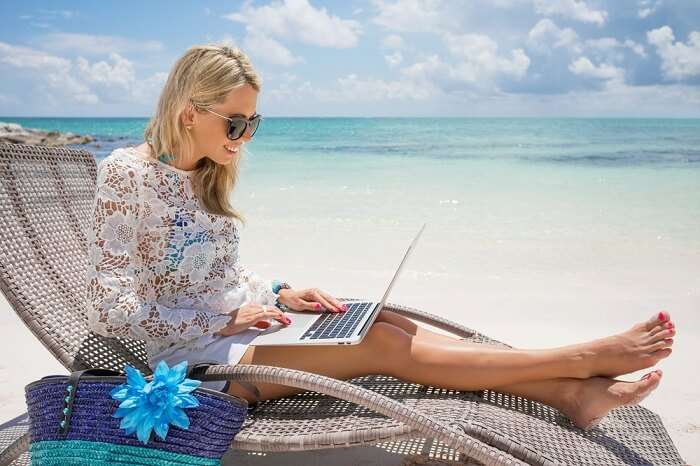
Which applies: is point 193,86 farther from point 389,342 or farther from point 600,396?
point 600,396

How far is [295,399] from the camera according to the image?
7.54 ft

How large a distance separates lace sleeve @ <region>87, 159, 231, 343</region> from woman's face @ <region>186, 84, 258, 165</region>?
0.84 feet

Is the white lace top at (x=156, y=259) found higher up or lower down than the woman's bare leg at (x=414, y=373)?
higher up

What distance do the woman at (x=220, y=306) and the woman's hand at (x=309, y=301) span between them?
0.24 metres

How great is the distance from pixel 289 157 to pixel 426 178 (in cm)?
753

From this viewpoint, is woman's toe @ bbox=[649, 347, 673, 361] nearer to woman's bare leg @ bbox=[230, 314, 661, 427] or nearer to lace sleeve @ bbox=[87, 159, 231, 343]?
woman's bare leg @ bbox=[230, 314, 661, 427]

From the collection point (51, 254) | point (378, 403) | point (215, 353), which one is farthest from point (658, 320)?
point (51, 254)

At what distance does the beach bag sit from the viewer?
1737 mm

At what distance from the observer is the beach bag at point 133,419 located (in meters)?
1.74

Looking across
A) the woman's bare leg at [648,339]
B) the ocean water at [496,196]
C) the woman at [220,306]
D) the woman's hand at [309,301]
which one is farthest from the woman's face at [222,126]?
the woman's bare leg at [648,339]

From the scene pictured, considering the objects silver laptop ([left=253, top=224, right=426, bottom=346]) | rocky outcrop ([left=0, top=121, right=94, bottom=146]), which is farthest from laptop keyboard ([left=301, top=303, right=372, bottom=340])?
rocky outcrop ([left=0, top=121, right=94, bottom=146])

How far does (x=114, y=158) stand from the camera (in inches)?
82.4

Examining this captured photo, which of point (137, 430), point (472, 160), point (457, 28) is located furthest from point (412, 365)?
point (457, 28)

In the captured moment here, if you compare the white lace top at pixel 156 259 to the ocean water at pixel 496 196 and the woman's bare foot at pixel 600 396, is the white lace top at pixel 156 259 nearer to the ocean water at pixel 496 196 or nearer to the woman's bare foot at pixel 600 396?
the ocean water at pixel 496 196
